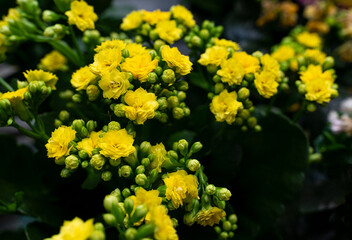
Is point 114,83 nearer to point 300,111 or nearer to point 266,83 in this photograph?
point 266,83

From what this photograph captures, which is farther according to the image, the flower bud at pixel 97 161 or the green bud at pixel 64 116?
the green bud at pixel 64 116

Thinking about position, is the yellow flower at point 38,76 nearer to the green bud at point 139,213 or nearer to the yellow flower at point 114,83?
the yellow flower at point 114,83

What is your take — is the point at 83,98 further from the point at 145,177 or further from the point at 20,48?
the point at 20,48

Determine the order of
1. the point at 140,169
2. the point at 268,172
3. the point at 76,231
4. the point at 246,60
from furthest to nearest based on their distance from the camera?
the point at 268,172 → the point at 246,60 → the point at 140,169 → the point at 76,231

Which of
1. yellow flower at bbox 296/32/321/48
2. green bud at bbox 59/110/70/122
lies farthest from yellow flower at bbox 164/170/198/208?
yellow flower at bbox 296/32/321/48

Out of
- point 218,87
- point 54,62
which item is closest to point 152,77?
point 218,87

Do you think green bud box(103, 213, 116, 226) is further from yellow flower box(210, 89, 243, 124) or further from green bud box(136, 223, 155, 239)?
yellow flower box(210, 89, 243, 124)

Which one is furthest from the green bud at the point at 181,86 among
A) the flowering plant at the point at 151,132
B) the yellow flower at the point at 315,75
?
the yellow flower at the point at 315,75
